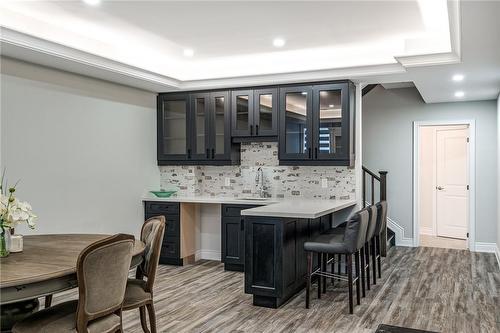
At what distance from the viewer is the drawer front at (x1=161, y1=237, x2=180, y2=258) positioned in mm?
5996

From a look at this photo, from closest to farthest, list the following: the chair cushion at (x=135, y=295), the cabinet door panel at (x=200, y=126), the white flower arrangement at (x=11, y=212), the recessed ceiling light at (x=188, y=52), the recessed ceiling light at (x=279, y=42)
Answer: the white flower arrangement at (x=11, y=212), the chair cushion at (x=135, y=295), the recessed ceiling light at (x=279, y=42), the recessed ceiling light at (x=188, y=52), the cabinet door panel at (x=200, y=126)

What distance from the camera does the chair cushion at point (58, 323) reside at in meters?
2.43

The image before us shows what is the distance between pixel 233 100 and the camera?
6055 mm

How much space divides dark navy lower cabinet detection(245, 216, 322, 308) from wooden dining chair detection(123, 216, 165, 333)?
1.19 m

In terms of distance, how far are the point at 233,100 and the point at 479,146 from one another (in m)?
4.09

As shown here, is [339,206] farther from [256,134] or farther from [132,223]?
[132,223]

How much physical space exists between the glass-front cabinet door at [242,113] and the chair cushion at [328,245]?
212 cm

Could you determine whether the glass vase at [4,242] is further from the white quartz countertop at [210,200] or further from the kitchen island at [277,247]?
the white quartz countertop at [210,200]

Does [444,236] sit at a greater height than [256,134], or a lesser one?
lesser

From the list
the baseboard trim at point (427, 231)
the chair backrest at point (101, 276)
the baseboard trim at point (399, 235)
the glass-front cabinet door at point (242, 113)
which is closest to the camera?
the chair backrest at point (101, 276)

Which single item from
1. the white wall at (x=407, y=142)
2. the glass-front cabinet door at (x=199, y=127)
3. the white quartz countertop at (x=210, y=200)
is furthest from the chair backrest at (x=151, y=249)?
the white wall at (x=407, y=142)

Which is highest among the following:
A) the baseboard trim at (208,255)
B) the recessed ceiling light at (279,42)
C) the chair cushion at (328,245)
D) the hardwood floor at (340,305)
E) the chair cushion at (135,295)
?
the recessed ceiling light at (279,42)

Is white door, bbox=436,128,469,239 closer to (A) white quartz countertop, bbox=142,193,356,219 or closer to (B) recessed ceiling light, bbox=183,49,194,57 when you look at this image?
(A) white quartz countertop, bbox=142,193,356,219

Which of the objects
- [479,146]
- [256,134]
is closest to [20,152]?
[256,134]
